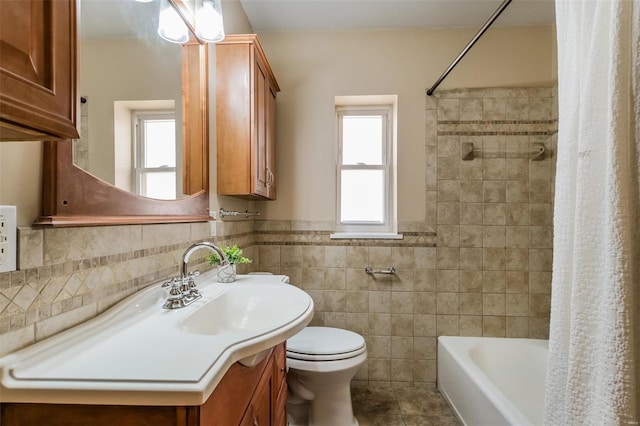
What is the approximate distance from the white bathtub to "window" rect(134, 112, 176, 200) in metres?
1.69

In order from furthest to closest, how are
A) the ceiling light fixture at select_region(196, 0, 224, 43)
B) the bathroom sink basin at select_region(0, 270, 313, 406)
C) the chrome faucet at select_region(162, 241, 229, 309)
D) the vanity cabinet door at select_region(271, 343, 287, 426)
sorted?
the ceiling light fixture at select_region(196, 0, 224, 43) < the vanity cabinet door at select_region(271, 343, 287, 426) < the chrome faucet at select_region(162, 241, 229, 309) < the bathroom sink basin at select_region(0, 270, 313, 406)

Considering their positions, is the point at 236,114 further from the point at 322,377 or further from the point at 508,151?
the point at 508,151

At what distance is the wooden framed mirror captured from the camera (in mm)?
662

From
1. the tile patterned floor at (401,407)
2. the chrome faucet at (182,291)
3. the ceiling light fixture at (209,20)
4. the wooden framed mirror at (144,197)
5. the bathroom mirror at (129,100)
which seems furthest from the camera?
the tile patterned floor at (401,407)

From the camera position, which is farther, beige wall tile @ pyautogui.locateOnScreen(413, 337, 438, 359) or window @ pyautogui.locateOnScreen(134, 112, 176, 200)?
beige wall tile @ pyautogui.locateOnScreen(413, 337, 438, 359)

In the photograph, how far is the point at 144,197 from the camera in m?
0.98

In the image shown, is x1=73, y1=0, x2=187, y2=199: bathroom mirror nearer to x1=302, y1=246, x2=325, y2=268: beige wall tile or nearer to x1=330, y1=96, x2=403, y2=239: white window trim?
x1=302, y1=246, x2=325, y2=268: beige wall tile

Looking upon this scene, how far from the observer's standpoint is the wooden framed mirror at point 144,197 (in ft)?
2.17

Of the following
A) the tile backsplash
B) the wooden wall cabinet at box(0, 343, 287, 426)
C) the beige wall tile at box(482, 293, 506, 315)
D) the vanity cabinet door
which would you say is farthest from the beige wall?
the wooden wall cabinet at box(0, 343, 287, 426)

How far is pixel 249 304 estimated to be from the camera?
114 centimetres

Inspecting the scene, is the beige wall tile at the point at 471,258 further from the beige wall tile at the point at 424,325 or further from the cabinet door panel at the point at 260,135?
the cabinet door panel at the point at 260,135

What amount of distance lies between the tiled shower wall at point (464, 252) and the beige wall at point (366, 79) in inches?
4.5

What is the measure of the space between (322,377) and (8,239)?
4.45 feet

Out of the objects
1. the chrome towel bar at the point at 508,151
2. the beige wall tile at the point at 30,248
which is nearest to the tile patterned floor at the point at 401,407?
the chrome towel bar at the point at 508,151
